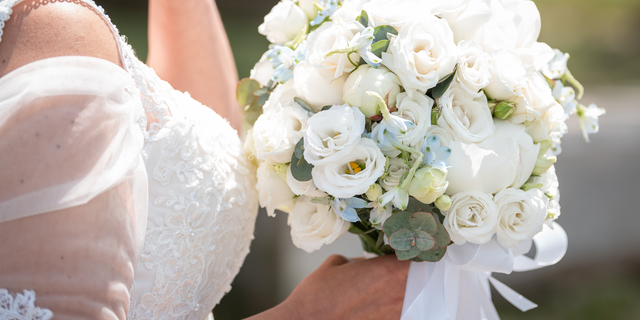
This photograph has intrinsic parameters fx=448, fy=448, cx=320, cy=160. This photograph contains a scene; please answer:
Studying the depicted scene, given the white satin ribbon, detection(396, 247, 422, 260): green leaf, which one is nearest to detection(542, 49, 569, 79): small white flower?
the white satin ribbon

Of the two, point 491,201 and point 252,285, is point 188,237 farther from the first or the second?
point 252,285

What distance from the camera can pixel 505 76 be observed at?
3.45ft

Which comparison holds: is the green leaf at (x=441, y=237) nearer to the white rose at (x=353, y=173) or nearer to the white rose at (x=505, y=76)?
the white rose at (x=353, y=173)

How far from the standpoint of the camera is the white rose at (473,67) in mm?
1018

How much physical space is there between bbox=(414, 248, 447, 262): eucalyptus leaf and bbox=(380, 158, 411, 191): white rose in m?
0.20

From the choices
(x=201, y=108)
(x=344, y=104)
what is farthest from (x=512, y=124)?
(x=201, y=108)

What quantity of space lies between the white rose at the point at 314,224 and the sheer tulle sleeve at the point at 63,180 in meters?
0.47

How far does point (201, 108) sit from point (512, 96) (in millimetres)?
845

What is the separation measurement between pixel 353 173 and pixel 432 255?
0.96 feet

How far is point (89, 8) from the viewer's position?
882 millimetres

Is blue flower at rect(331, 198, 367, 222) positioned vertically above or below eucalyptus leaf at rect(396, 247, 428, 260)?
above

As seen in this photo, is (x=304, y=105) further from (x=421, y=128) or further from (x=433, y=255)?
(x=433, y=255)

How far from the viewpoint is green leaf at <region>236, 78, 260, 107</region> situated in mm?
1419

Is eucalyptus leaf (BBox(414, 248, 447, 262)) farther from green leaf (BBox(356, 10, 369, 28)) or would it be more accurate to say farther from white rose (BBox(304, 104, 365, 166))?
green leaf (BBox(356, 10, 369, 28))
